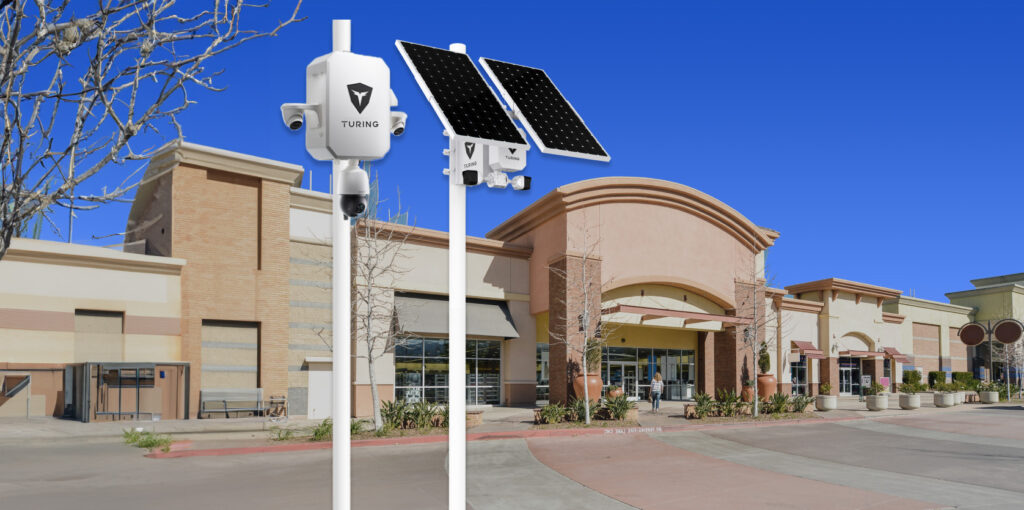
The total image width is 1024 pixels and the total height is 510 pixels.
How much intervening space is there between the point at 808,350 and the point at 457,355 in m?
43.2

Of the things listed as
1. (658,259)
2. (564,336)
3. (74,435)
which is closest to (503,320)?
(564,336)

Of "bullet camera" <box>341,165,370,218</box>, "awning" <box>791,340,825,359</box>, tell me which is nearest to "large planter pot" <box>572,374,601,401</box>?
"awning" <box>791,340,825,359</box>

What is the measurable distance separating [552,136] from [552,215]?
87.6ft

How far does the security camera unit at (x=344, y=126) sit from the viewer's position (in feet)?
11.9

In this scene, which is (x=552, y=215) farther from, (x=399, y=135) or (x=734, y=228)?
(x=399, y=135)

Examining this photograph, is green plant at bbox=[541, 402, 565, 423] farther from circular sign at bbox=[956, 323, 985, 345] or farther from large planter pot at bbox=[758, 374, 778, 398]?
circular sign at bbox=[956, 323, 985, 345]

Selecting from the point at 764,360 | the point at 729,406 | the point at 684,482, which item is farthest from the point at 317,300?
the point at 764,360

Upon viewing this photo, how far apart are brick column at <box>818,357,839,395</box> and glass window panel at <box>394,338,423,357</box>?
26744mm

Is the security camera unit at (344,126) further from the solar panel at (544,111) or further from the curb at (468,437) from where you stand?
the curb at (468,437)

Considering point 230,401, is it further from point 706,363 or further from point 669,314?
point 706,363

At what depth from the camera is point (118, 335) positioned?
26.2m

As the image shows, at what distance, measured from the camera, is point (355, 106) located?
11.9ft

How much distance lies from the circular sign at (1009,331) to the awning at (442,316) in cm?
2213

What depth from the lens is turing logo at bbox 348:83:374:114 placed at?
143 inches
